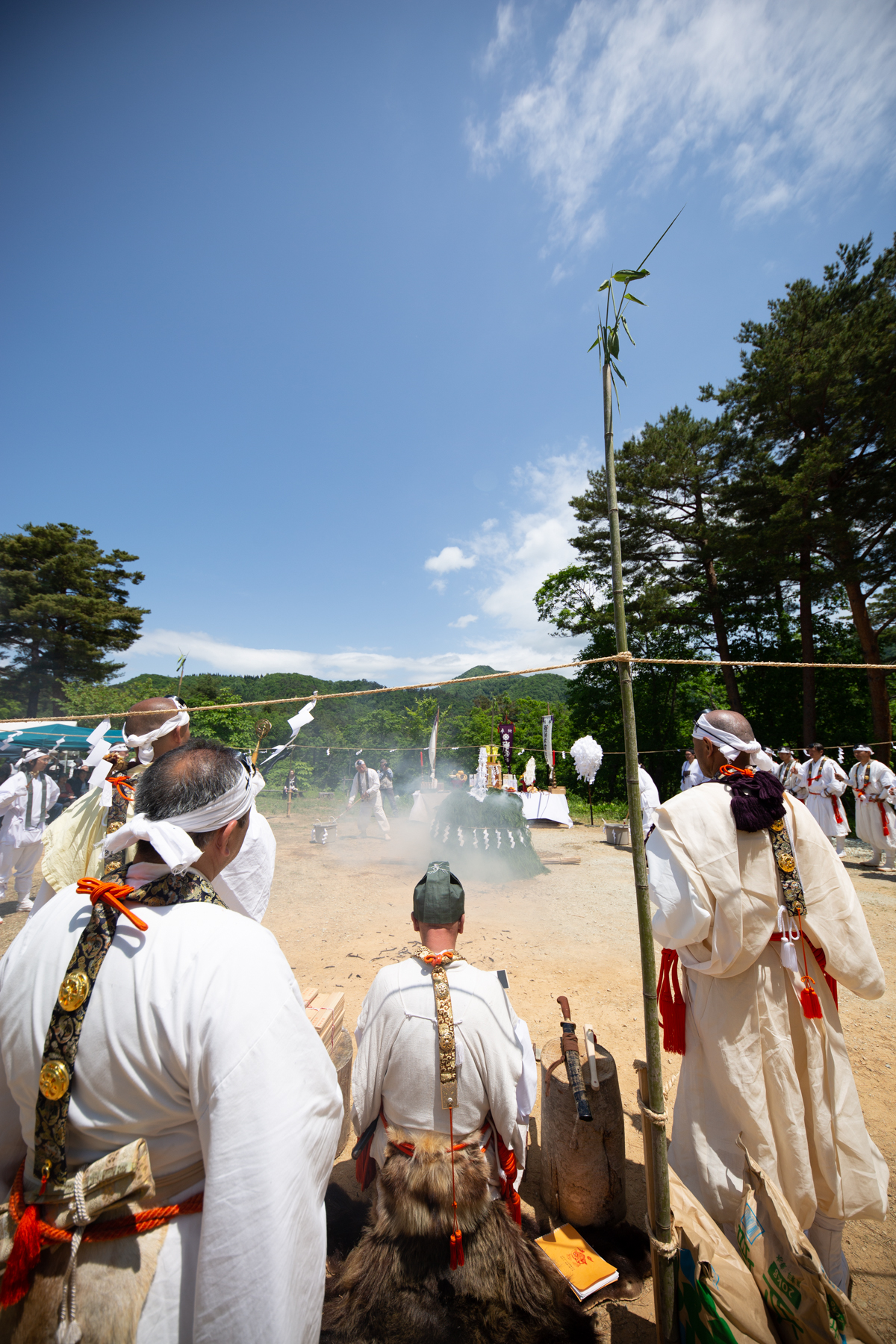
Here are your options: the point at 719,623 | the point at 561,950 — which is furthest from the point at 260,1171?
the point at 719,623

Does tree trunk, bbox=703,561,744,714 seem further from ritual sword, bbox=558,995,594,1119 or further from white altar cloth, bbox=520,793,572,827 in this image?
ritual sword, bbox=558,995,594,1119

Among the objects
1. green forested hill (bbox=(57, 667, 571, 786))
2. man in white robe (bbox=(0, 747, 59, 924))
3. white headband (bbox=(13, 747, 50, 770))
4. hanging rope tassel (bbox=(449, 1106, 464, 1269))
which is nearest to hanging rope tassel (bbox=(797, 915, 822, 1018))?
Result: hanging rope tassel (bbox=(449, 1106, 464, 1269))

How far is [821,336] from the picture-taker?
42.4ft

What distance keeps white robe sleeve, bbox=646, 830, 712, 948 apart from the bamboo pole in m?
0.37

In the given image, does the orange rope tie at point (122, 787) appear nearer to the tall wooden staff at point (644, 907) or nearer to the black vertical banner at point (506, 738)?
the tall wooden staff at point (644, 907)

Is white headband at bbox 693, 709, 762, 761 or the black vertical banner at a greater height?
white headband at bbox 693, 709, 762, 761

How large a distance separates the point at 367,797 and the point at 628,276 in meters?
13.3

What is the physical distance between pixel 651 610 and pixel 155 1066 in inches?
660

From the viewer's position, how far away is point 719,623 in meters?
16.3

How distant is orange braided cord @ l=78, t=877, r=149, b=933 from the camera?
1.11 metres

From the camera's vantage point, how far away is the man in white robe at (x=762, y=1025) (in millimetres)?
2092

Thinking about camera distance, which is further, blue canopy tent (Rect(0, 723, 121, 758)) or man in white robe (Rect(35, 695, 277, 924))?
blue canopy tent (Rect(0, 723, 121, 758))

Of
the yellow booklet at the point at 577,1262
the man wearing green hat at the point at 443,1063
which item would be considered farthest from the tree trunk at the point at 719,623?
the man wearing green hat at the point at 443,1063

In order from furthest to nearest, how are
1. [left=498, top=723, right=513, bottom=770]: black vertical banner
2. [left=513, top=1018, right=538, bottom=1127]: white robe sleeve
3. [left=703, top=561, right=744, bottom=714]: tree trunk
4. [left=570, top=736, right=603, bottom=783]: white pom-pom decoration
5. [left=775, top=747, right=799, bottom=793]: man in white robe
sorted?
[left=703, top=561, right=744, bottom=714]: tree trunk < [left=498, top=723, right=513, bottom=770]: black vertical banner < [left=570, top=736, right=603, bottom=783]: white pom-pom decoration < [left=775, top=747, right=799, bottom=793]: man in white robe < [left=513, top=1018, right=538, bottom=1127]: white robe sleeve
